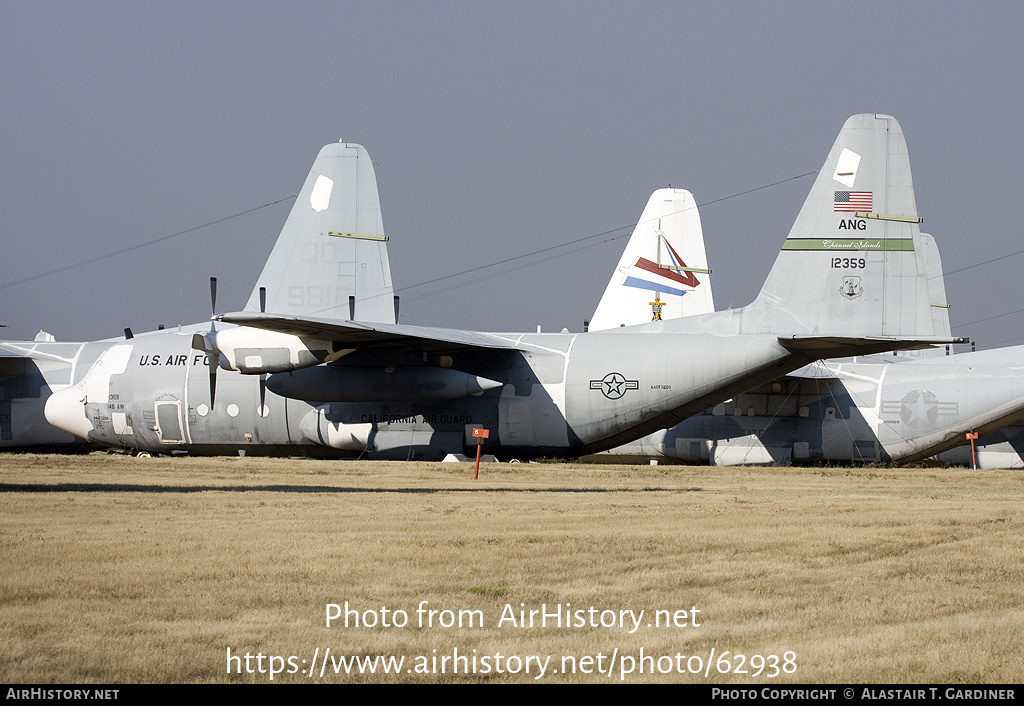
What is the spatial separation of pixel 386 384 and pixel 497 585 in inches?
720

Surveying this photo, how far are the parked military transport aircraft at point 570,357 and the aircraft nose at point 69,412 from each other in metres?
3.40

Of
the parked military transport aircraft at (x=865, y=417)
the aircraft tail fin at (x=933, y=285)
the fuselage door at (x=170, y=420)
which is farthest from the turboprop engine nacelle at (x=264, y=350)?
the aircraft tail fin at (x=933, y=285)

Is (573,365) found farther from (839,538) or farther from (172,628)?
(172,628)

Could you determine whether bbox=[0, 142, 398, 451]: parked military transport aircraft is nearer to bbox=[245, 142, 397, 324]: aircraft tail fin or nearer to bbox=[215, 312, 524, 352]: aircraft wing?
bbox=[245, 142, 397, 324]: aircraft tail fin

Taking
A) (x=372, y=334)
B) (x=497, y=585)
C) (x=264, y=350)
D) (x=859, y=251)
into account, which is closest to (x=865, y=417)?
(x=859, y=251)

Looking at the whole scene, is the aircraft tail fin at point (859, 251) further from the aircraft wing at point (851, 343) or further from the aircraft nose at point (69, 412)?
the aircraft nose at point (69, 412)

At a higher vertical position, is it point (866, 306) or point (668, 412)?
point (866, 306)

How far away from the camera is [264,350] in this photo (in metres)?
26.4

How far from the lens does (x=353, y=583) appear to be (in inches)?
360

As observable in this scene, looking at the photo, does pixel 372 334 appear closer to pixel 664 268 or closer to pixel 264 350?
pixel 264 350

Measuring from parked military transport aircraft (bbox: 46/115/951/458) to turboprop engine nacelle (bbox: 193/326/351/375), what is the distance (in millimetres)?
36

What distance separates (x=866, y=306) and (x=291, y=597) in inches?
778
